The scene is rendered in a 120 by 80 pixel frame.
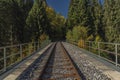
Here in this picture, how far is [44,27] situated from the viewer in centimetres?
7069

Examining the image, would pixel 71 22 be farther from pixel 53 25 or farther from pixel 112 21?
pixel 112 21

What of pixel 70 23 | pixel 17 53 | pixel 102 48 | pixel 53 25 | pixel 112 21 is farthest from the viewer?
pixel 53 25

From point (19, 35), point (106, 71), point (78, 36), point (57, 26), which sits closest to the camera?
point (106, 71)

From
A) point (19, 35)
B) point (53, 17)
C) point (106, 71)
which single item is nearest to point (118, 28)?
point (19, 35)

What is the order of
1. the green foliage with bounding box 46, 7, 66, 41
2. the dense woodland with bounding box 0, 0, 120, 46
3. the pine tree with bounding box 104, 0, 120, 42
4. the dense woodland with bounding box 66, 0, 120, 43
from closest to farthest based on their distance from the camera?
1. the dense woodland with bounding box 66, 0, 120, 43
2. the pine tree with bounding box 104, 0, 120, 42
3. the dense woodland with bounding box 0, 0, 120, 46
4. the green foliage with bounding box 46, 7, 66, 41

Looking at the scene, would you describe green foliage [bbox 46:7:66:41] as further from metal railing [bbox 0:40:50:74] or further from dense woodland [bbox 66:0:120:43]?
metal railing [bbox 0:40:50:74]

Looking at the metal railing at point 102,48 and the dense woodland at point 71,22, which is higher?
the dense woodland at point 71,22

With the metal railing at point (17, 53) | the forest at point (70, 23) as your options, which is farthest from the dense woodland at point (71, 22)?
the metal railing at point (17, 53)

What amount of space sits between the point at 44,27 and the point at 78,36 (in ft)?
78.0

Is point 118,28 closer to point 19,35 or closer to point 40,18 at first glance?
point 40,18

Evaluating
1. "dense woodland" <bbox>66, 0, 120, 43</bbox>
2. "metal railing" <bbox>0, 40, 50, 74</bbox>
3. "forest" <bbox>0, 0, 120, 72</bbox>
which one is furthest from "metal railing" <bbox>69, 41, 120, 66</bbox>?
"forest" <bbox>0, 0, 120, 72</bbox>

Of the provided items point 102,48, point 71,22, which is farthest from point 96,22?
point 102,48

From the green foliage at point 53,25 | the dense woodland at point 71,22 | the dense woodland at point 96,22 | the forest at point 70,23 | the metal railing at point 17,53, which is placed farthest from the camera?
the green foliage at point 53,25

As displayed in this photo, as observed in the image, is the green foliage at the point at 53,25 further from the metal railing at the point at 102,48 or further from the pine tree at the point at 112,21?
the metal railing at the point at 102,48
